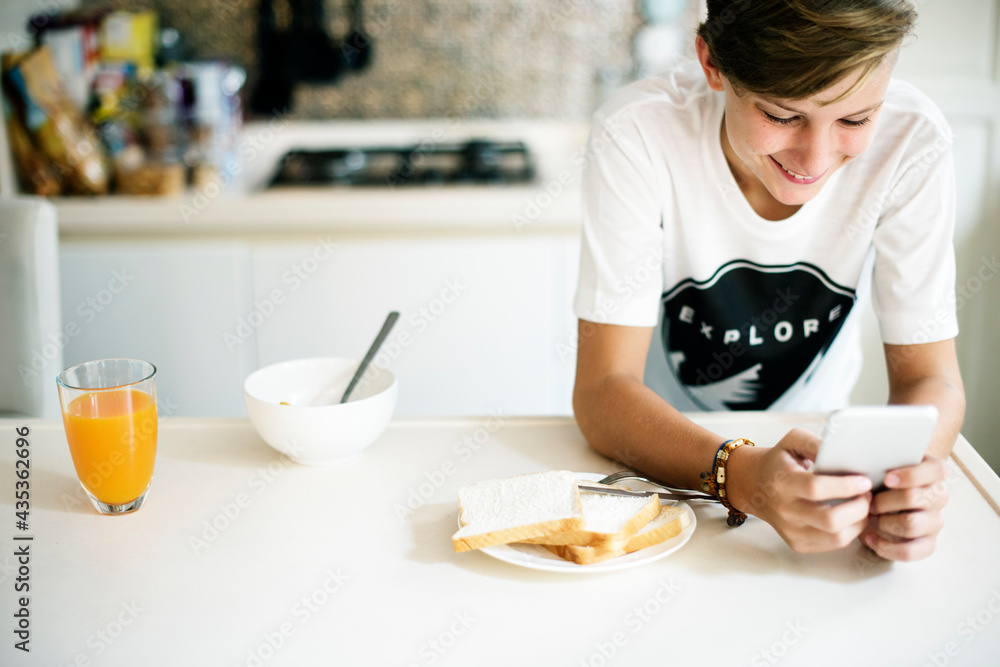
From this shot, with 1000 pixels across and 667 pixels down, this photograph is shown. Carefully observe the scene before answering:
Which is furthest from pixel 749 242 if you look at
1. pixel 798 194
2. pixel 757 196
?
pixel 798 194

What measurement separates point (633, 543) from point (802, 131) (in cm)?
48

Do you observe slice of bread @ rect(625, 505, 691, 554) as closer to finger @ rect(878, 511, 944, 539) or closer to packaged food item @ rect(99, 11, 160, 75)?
finger @ rect(878, 511, 944, 539)

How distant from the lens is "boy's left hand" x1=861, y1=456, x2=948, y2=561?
28.9 inches

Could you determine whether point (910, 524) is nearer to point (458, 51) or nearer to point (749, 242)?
point (749, 242)

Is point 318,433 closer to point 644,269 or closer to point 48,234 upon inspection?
point 644,269

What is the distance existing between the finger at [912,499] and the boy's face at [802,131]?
357mm

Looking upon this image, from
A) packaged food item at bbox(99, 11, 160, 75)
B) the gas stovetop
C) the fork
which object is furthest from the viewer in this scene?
packaged food item at bbox(99, 11, 160, 75)

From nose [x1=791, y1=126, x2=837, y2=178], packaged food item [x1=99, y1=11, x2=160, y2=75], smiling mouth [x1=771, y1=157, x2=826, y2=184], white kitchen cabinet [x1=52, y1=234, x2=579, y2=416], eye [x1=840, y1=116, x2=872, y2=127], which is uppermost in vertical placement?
packaged food item [x1=99, y1=11, x2=160, y2=75]

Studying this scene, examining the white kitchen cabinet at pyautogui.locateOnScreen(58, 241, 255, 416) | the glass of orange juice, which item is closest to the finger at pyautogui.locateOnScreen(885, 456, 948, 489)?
the glass of orange juice

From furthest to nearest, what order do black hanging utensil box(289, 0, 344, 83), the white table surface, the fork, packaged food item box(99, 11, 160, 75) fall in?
black hanging utensil box(289, 0, 344, 83) → packaged food item box(99, 11, 160, 75) → the fork → the white table surface

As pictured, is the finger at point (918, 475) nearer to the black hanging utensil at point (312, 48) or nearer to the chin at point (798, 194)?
the chin at point (798, 194)

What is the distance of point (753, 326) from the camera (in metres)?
1.20

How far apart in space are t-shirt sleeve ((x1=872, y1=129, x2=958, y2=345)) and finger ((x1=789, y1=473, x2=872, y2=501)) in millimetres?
414

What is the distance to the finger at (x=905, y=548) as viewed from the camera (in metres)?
0.74
